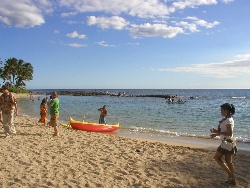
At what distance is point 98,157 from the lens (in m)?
8.02

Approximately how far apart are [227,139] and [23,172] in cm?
455

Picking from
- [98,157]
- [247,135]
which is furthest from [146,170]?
[247,135]

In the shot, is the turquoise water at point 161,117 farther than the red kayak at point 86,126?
Yes

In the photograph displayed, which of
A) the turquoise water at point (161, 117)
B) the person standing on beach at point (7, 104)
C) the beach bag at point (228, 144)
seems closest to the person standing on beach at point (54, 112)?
the person standing on beach at point (7, 104)

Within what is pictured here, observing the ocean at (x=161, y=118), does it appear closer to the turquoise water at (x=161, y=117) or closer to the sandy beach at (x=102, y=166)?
the turquoise water at (x=161, y=117)

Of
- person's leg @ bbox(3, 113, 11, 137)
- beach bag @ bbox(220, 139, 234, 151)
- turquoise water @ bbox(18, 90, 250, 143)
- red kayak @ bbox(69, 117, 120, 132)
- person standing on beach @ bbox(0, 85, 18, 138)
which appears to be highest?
person standing on beach @ bbox(0, 85, 18, 138)

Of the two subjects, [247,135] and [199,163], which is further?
[247,135]

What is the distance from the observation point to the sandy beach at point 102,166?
602 centimetres

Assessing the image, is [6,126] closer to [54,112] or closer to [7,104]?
[7,104]

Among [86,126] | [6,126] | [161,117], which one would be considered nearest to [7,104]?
[6,126]

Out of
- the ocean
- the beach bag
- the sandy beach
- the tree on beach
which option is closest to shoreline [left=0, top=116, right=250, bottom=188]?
the sandy beach

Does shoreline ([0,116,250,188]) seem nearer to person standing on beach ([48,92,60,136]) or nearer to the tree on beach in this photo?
person standing on beach ([48,92,60,136])

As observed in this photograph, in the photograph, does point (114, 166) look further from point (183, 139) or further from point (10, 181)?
point (183, 139)

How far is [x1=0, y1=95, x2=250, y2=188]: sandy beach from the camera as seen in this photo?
6020 mm
